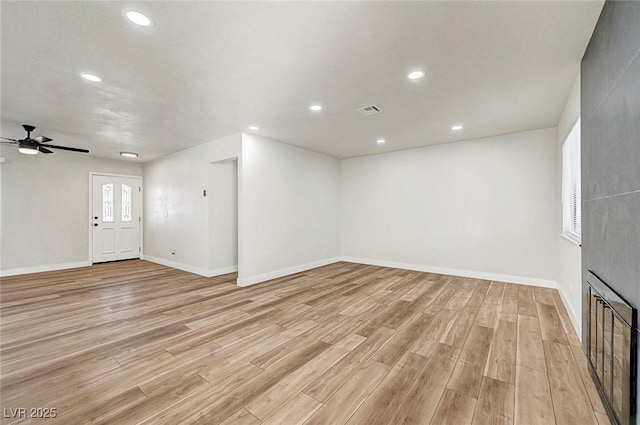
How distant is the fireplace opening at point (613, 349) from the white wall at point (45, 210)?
8.89 m

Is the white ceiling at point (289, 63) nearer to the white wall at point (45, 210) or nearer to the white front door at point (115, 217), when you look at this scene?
the white wall at point (45, 210)

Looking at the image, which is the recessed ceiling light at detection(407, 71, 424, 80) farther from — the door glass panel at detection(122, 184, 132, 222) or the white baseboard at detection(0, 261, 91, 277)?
the white baseboard at detection(0, 261, 91, 277)

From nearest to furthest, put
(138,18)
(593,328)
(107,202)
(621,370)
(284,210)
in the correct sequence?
(621,370) → (138,18) → (593,328) → (284,210) → (107,202)

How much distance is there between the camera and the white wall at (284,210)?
4766 millimetres

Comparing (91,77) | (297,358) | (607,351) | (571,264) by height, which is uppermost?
(91,77)

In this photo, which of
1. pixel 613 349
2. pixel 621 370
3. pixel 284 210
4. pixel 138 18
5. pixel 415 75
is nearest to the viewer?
pixel 621 370

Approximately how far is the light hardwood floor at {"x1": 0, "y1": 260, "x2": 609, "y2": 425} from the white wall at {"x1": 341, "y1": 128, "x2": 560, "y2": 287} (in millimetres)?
836

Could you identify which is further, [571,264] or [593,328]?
[571,264]

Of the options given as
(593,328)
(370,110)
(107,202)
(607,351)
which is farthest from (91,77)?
(107,202)

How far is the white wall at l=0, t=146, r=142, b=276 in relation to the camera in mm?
5509

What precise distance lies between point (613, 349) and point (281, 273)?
451cm

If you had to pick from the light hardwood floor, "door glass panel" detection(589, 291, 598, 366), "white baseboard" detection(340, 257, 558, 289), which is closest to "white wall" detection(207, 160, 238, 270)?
the light hardwood floor

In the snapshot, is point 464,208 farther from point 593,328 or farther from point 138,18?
point 138,18

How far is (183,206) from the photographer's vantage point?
19.7ft
